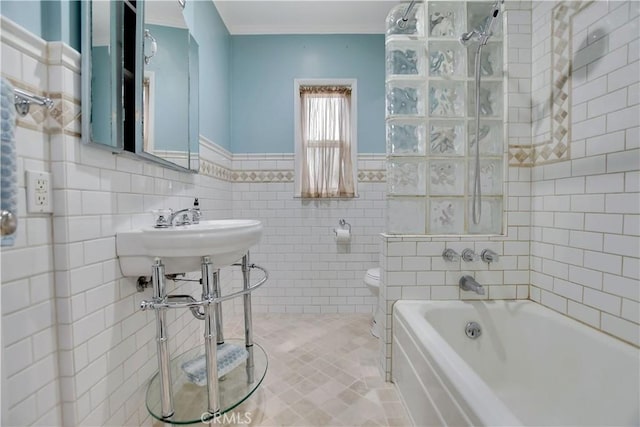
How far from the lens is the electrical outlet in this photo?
75cm

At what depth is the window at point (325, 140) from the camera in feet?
8.09

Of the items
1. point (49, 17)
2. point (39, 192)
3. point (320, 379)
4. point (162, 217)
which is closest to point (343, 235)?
point (320, 379)

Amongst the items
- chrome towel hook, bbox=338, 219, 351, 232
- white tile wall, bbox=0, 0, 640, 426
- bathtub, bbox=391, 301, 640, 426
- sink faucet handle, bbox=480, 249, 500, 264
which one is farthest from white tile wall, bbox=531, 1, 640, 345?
chrome towel hook, bbox=338, 219, 351, 232

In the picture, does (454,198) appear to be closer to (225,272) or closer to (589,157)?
(589,157)

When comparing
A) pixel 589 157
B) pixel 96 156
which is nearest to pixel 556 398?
pixel 589 157

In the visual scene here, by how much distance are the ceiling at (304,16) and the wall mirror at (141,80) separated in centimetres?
81

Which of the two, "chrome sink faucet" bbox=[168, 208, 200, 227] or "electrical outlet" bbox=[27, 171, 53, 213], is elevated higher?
"electrical outlet" bbox=[27, 171, 53, 213]

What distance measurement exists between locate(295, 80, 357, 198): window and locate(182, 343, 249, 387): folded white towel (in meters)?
1.40

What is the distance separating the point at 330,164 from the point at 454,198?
1.18 metres

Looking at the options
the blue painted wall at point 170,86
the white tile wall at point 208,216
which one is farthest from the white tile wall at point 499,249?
the blue painted wall at point 170,86

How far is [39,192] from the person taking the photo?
77cm

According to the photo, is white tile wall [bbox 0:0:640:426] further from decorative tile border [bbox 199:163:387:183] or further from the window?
the window

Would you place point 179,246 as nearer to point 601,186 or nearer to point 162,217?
point 162,217

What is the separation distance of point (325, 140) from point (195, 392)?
6.62ft
